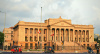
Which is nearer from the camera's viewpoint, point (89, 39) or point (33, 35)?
point (33, 35)

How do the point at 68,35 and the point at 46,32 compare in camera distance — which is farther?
the point at 46,32

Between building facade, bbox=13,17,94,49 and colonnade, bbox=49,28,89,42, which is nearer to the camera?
building facade, bbox=13,17,94,49

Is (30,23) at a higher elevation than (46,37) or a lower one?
higher

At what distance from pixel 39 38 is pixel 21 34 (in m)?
12.0

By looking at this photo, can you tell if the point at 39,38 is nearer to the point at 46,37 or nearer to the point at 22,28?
the point at 46,37

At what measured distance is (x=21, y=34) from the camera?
357 feet

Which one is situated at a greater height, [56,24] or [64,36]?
[56,24]

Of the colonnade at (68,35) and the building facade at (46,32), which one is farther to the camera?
the colonnade at (68,35)

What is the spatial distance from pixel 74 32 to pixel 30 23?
2940cm

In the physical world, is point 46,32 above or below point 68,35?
above

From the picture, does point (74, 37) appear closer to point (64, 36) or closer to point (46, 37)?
point (64, 36)

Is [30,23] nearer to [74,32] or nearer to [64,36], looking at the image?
[64,36]

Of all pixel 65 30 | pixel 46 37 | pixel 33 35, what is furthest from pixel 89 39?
pixel 33 35

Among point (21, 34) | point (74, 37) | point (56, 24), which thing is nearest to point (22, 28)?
point (21, 34)
